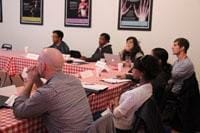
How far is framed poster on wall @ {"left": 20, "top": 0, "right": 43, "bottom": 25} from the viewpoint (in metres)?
6.86

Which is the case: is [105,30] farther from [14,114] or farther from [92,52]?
[14,114]

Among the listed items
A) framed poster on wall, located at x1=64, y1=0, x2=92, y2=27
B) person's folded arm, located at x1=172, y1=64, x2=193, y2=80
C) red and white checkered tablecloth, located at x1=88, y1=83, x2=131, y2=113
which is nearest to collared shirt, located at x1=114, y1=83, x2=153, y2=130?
red and white checkered tablecloth, located at x1=88, y1=83, x2=131, y2=113

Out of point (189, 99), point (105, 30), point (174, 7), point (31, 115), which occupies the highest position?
point (174, 7)

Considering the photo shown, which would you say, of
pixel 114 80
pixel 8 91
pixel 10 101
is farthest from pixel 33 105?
pixel 114 80

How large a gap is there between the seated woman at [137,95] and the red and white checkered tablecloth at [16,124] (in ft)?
2.11

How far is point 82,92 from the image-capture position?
2.03 metres

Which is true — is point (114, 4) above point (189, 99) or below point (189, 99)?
above

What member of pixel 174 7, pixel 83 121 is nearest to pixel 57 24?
pixel 174 7

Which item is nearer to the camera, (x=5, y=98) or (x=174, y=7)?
(x=5, y=98)

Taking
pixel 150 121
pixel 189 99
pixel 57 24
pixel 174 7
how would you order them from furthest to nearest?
pixel 57 24 → pixel 174 7 → pixel 189 99 → pixel 150 121

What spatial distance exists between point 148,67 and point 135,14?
3.32 meters

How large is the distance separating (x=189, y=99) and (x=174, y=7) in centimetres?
204

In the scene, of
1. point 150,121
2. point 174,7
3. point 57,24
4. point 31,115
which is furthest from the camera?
point 57,24

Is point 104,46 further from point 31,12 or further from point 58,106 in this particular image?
point 58,106
